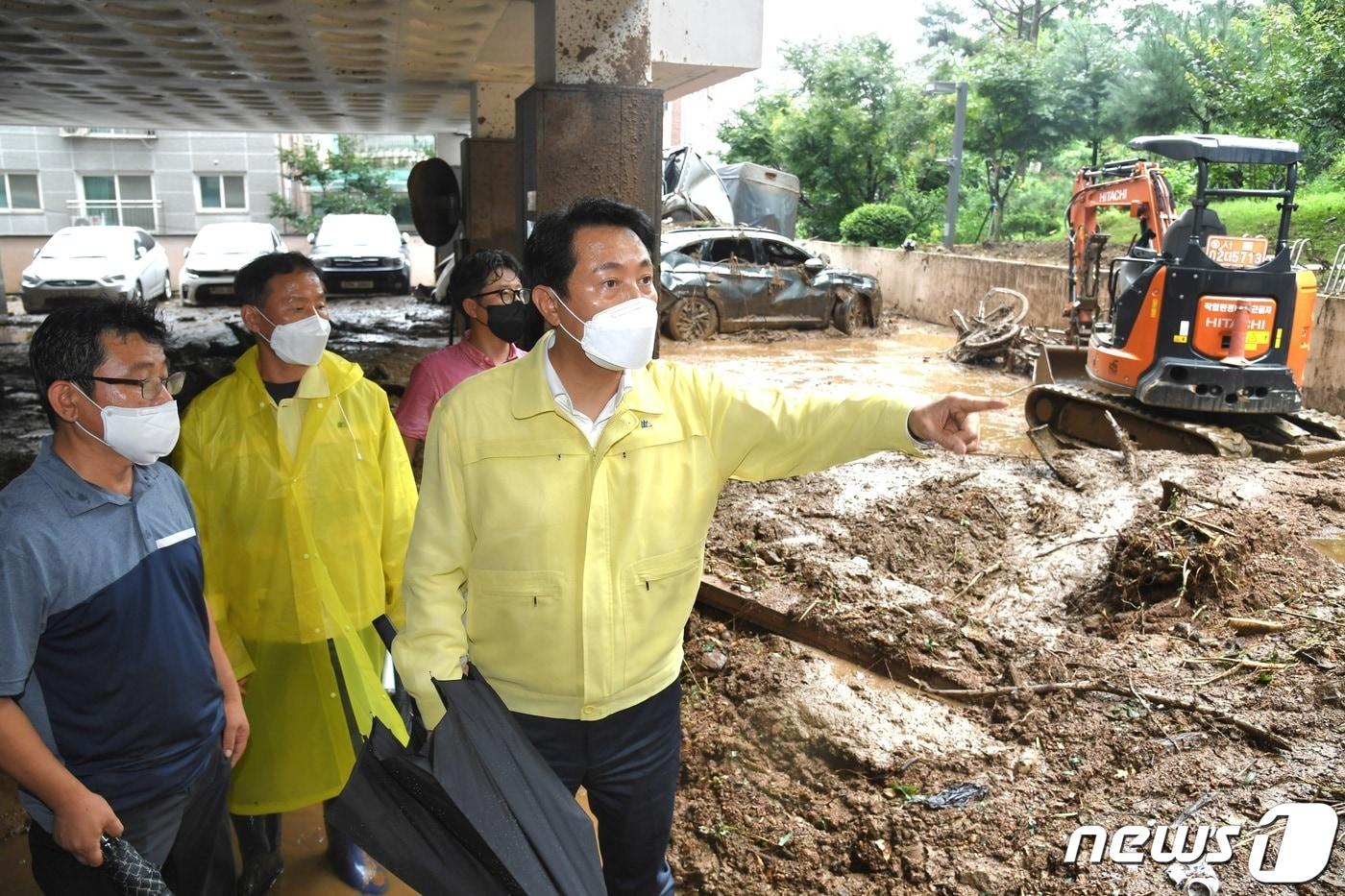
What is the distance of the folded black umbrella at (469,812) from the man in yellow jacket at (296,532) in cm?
78

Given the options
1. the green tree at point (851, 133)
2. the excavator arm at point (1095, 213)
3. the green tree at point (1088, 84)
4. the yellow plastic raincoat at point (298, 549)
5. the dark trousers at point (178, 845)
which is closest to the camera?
the dark trousers at point (178, 845)

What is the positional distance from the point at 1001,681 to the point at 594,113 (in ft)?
11.6

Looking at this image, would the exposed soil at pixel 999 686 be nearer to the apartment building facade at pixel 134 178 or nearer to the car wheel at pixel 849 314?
the car wheel at pixel 849 314

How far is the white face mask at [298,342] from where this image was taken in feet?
10.2

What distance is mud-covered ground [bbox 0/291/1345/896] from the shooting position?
3.37 m

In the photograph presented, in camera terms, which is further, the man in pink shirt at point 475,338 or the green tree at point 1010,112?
the green tree at point 1010,112

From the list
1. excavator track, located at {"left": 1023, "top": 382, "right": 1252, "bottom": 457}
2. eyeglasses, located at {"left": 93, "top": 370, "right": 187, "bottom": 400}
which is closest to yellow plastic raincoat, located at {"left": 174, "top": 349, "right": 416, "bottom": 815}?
eyeglasses, located at {"left": 93, "top": 370, "right": 187, "bottom": 400}

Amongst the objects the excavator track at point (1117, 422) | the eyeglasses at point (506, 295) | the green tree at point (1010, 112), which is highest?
the green tree at point (1010, 112)

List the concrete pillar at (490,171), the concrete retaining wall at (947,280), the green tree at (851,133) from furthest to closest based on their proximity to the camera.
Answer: the green tree at (851,133)
the concrete retaining wall at (947,280)
the concrete pillar at (490,171)

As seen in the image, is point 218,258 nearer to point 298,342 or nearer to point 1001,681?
point 298,342

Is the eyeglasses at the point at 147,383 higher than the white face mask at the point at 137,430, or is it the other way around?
the eyeglasses at the point at 147,383

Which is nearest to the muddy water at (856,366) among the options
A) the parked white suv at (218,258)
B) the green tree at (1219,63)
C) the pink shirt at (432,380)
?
the green tree at (1219,63)

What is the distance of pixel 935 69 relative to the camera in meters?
29.4

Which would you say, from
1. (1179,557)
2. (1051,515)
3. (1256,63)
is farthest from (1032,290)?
(1179,557)
